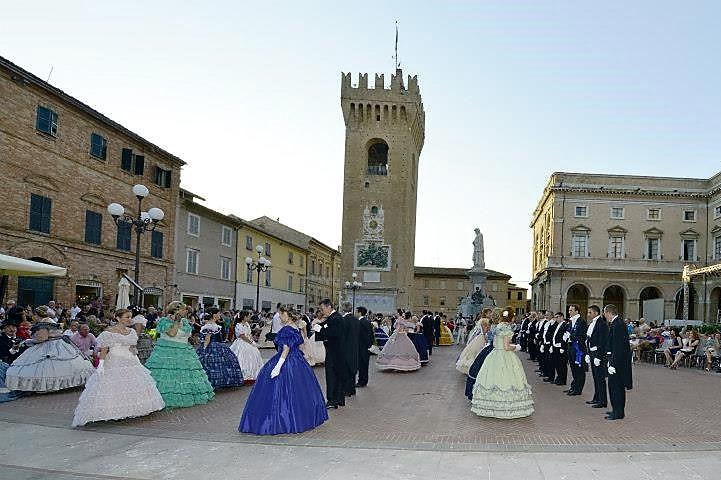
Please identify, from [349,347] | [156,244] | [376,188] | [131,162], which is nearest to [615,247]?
[376,188]

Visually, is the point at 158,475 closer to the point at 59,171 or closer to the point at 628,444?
the point at 628,444

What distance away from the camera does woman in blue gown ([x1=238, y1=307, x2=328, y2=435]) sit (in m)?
8.72

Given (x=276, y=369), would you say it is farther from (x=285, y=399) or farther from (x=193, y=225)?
(x=193, y=225)

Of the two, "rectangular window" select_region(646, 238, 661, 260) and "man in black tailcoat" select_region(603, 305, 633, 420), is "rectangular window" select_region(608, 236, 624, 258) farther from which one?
"man in black tailcoat" select_region(603, 305, 633, 420)

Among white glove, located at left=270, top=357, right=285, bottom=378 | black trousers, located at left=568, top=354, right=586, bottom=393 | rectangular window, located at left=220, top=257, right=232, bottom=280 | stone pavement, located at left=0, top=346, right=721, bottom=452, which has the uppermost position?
rectangular window, located at left=220, top=257, right=232, bottom=280

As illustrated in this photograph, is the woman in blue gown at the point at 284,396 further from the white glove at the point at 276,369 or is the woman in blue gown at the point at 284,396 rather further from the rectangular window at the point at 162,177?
the rectangular window at the point at 162,177

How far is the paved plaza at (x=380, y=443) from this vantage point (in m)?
7.06

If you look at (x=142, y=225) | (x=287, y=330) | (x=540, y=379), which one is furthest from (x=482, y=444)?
(x=142, y=225)

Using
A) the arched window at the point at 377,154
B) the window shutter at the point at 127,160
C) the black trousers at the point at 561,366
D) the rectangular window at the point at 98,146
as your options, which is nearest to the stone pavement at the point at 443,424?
the black trousers at the point at 561,366

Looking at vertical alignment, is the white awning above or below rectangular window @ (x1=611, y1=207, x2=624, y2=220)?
below

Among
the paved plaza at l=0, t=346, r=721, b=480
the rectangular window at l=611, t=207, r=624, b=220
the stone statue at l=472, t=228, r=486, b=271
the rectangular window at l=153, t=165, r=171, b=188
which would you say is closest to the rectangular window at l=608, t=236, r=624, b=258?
the rectangular window at l=611, t=207, r=624, b=220

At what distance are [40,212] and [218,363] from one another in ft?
48.1

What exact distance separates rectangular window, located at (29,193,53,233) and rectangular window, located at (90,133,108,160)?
11.9ft

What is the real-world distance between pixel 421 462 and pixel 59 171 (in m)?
22.2
